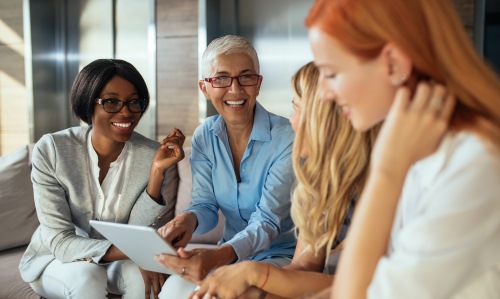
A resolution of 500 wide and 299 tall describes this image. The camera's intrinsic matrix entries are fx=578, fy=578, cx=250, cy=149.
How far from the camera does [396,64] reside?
37.4 inches

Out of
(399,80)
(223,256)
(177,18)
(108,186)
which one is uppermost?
(177,18)

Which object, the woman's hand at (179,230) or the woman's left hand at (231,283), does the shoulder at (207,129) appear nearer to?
the woman's hand at (179,230)

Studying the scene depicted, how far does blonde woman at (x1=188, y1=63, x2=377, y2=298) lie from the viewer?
1.38 metres

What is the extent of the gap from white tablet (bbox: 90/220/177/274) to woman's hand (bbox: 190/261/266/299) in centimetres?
19

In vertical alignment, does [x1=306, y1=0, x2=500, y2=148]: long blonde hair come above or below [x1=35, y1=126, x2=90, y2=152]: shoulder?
above

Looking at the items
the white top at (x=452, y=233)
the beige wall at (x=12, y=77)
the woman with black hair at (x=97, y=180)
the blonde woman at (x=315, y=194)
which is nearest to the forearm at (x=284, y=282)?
the blonde woman at (x=315, y=194)

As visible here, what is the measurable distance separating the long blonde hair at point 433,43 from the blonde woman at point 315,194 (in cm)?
43

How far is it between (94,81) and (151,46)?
204 centimetres

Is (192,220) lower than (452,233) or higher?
lower

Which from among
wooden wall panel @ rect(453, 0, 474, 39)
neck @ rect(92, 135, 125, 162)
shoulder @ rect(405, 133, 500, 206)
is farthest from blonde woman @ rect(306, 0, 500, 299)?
wooden wall panel @ rect(453, 0, 474, 39)

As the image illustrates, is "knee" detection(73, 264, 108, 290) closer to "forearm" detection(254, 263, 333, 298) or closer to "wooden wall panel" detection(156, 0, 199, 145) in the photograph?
"forearm" detection(254, 263, 333, 298)

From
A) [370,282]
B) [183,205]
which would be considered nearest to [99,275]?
[183,205]

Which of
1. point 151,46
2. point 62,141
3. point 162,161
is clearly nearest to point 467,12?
point 151,46

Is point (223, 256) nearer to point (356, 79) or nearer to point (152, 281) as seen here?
point (152, 281)
